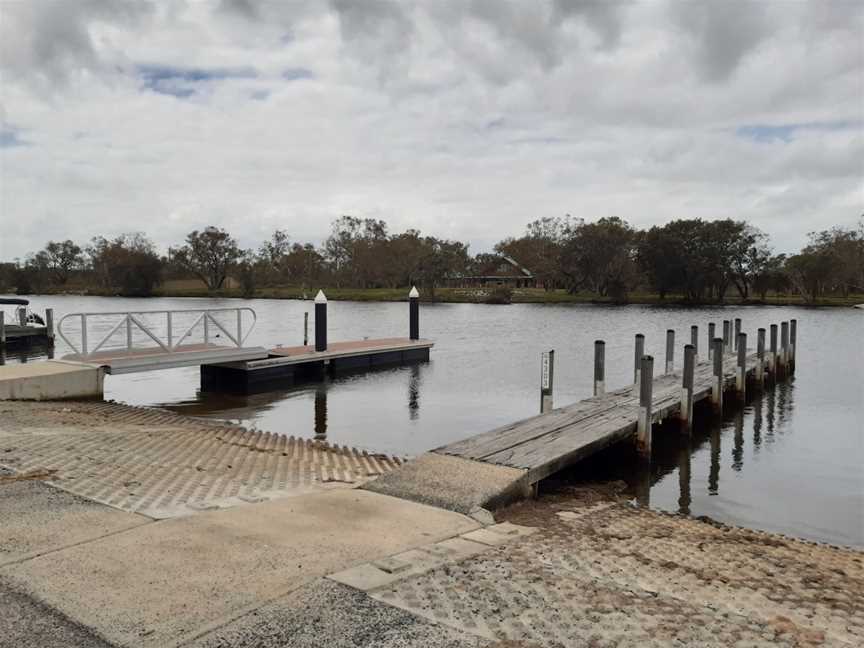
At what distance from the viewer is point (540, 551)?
5770mm

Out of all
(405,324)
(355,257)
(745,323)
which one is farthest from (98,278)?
(745,323)

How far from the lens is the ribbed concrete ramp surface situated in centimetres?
688

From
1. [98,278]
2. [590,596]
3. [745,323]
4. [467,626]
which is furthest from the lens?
[98,278]

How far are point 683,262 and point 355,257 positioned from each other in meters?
50.8

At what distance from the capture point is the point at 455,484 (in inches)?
295

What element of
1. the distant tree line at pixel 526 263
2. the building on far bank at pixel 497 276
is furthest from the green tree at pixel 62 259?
the building on far bank at pixel 497 276

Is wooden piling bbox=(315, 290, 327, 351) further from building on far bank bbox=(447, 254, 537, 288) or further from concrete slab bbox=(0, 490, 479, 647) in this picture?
building on far bank bbox=(447, 254, 537, 288)

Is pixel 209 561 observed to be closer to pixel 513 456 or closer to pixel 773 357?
pixel 513 456

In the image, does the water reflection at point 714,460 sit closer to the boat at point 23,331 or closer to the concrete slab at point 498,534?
the concrete slab at point 498,534

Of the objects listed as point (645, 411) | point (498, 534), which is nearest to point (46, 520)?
point (498, 534)

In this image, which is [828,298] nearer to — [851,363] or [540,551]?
[851,363]

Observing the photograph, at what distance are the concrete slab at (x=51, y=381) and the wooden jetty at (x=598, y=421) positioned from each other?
9186 mm

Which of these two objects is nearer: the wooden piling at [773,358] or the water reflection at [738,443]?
the water reflection at [738,443]

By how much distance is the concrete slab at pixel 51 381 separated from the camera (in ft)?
44.6
